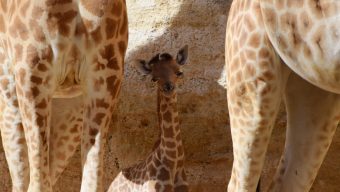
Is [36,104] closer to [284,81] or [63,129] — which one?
[63,129]

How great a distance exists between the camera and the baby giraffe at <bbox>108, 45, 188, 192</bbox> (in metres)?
2.76

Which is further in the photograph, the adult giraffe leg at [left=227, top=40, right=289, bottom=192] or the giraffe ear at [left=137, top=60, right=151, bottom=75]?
the giraffe ear at [left=137, top=60, right=151, bottom=75]

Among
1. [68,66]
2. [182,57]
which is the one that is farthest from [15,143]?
[182,57]

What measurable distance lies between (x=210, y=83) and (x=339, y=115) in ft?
3.23

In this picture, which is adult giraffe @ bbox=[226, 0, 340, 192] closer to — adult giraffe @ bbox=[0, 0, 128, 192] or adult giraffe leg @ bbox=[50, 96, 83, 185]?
adult giraffe @ bbox=[0, 0, 128, 192]

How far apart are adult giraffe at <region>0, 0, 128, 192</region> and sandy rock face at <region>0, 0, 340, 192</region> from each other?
76 cm

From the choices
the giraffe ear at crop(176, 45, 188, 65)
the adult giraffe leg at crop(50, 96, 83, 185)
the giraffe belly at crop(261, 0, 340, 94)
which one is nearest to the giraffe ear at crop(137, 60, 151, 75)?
the giraffe ear at crop(176, 45, 188, 65)

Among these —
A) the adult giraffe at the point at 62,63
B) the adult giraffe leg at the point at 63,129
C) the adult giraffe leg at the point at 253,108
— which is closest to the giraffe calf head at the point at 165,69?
the adult giraffe leg at the point at 63,129

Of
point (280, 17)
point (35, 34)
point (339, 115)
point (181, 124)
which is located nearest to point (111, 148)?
point (181, 124)

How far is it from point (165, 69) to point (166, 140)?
0.27 meters

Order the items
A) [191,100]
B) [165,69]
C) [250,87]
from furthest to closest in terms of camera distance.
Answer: [191,100]
[165,69]
[250,87]

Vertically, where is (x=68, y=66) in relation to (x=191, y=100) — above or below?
Answer: above

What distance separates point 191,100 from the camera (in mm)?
3109

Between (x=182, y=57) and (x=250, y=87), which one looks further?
(x=182, y=57)
